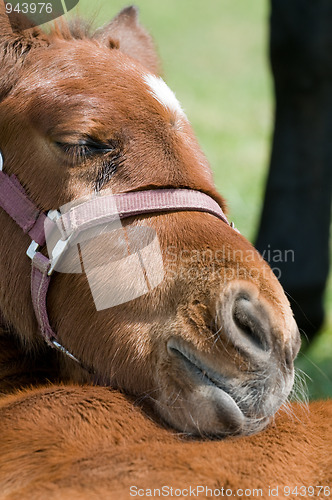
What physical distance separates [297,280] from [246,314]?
11.3ft

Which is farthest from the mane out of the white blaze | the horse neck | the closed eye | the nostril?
the nostril

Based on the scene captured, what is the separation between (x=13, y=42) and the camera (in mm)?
2572

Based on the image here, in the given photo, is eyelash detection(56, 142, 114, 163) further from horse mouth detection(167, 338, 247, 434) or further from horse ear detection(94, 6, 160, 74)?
horse ear detection(94, 6, 160, 74)

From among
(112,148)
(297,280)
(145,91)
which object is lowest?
(297,280)

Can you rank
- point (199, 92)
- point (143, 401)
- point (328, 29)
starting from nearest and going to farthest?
1. point (143, 401)
2. point (328, 29)
3. point (199, 92)

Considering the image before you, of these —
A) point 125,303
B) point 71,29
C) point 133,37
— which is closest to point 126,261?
point 125,303

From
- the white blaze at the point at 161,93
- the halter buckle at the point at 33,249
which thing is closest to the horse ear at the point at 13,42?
the white blaze at the point at 161,93

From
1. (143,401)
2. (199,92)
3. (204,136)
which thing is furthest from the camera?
(199,92)

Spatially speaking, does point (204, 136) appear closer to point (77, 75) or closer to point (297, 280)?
point (297, 280)

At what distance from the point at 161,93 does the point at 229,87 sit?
10.7 meters

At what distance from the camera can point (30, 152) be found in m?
2.48

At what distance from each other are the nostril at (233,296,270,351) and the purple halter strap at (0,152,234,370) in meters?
0.43

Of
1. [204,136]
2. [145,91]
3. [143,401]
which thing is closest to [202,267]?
[143,401]

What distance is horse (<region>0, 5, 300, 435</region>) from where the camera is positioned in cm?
217
